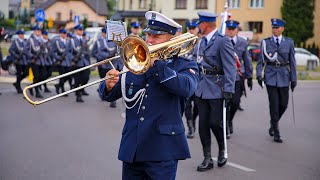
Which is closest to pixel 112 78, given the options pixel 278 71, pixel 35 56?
pixel 278 71

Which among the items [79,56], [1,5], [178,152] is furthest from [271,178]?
[1,5]

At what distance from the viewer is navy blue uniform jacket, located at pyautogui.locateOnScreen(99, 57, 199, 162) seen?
14.0 ft

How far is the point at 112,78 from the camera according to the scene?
14.2ft

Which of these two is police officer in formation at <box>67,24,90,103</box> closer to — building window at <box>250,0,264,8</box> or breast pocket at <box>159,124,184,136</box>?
breast pocket at <box>159,124,184,136</box>

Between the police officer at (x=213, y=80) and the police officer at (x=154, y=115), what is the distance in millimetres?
2637

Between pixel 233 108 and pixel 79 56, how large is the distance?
633cm

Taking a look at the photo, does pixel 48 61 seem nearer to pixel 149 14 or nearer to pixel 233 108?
pixel 233 108

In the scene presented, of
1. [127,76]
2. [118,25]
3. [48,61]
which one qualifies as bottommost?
[48,61]

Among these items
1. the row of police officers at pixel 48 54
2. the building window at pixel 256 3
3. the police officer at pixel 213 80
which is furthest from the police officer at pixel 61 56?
the building window at pixel 256 3

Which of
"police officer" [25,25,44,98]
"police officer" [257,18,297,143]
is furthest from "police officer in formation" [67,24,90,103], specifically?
"police officer" [257,18,297,143]

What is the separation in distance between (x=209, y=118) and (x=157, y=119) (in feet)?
9.40

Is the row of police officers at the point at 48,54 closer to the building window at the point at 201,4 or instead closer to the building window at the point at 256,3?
the building window at the point at 256,3

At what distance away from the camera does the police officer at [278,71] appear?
9359 mm

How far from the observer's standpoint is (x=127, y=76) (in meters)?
4.48
